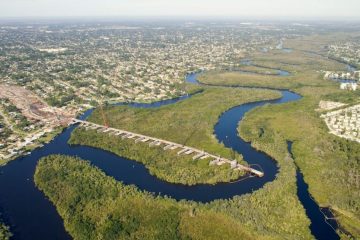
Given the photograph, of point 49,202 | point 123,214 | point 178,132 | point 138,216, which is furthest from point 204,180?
point 49,202

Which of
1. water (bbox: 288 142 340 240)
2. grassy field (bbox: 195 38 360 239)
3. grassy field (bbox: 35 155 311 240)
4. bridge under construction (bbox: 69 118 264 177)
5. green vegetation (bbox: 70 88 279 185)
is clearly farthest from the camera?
bridge under construction (bbox: 69 118 264 177)

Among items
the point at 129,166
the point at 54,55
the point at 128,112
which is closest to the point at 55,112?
the point at 128,112

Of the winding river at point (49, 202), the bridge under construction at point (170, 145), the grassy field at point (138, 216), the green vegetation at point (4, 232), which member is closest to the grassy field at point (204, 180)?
the grassy field at point (138, 216)

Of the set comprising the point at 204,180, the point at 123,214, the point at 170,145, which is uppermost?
the point at 170,145

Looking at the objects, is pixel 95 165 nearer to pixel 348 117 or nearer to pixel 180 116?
pixel 180 116

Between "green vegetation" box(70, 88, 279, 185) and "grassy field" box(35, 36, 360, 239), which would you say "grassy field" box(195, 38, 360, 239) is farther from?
"green vegetation" box(70, 88, 279, 185)

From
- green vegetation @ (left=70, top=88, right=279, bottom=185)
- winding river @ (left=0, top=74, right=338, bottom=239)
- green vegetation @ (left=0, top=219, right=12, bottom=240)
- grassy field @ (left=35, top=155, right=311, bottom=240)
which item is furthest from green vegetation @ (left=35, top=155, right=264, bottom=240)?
green vegetation @ (left=70, top=88, right=279, bottom=185)

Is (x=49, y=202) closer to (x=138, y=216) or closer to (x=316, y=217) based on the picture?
(x=138, y=216)
